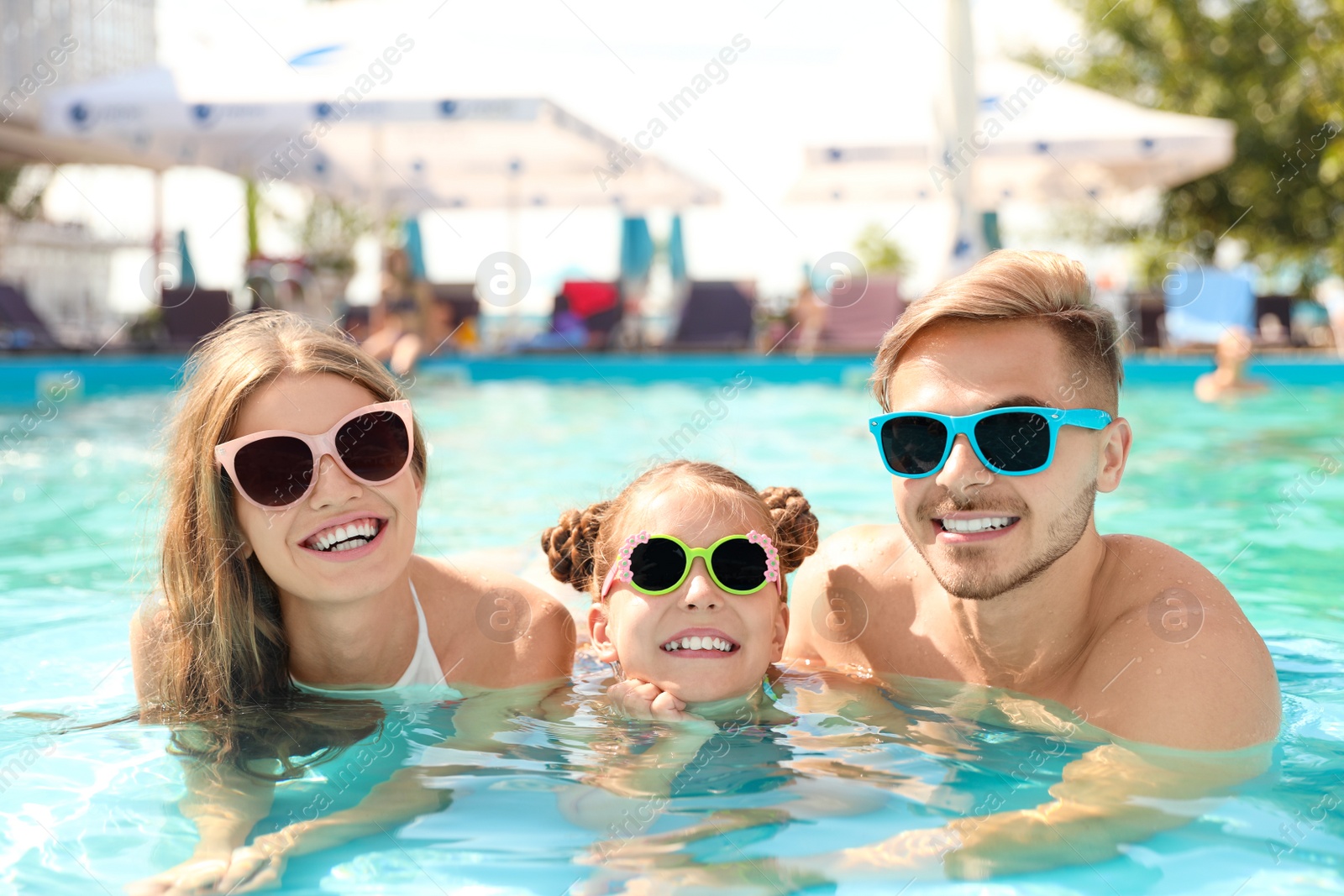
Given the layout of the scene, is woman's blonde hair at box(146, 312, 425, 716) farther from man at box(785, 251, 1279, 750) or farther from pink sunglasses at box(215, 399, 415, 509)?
man at box(785, 251, 1279, 750)

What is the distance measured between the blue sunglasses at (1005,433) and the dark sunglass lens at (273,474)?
136 cm

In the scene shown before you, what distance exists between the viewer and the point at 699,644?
2793 mm

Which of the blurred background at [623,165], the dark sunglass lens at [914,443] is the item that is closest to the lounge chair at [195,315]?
the blurred background at [623,165]

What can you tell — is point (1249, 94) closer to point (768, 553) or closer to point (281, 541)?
point (768, 553)

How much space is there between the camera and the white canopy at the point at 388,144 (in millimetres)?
11844

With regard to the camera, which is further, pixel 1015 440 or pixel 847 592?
pixel 847 592

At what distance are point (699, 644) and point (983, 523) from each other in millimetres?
721

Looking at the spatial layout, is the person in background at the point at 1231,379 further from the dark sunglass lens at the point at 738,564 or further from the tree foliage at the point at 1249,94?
the tree foliage at the point at 1249,94

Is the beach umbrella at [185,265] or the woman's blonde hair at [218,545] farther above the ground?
the beach umbrella at [185,265]

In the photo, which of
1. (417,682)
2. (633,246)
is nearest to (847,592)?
(417,682)

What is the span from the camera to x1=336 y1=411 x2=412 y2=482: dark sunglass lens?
8.91 feet

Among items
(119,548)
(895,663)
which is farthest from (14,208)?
(895,663)

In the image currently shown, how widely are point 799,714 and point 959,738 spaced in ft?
1.34

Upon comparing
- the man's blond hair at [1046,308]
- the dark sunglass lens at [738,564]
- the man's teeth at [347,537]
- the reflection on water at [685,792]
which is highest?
the man's blond hair at [1046,308]
